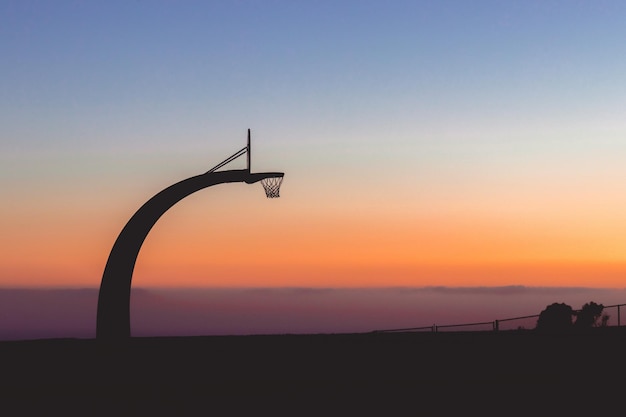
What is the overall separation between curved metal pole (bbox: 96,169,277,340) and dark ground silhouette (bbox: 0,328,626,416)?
2.57ft

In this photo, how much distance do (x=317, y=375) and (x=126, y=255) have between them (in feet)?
32.2

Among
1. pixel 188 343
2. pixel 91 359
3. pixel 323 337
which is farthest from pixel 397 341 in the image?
pixel 91 359

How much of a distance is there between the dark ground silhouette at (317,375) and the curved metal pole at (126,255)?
2.57ft

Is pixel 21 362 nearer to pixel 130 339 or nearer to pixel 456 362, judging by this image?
pixel 130 339

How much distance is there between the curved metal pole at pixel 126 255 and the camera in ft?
106

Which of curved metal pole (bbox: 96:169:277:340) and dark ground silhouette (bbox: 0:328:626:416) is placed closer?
dark ground silhouette (bbox: 0:328:626:416)

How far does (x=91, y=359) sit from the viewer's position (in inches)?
1174

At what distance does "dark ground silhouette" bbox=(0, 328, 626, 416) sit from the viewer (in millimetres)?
21812

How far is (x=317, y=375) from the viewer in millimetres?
26172

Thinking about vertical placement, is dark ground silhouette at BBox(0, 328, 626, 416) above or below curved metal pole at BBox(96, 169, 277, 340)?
below

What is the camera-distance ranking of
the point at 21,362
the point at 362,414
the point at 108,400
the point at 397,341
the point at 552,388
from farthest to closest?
the point at 397,341 < the point at 21,362 < the point at 552,388 < the point at 108,400 < the point at 362,414

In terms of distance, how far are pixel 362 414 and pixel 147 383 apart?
6732 millimetres

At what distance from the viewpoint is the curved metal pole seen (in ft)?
106

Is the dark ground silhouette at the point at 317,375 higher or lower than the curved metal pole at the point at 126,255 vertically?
lower
